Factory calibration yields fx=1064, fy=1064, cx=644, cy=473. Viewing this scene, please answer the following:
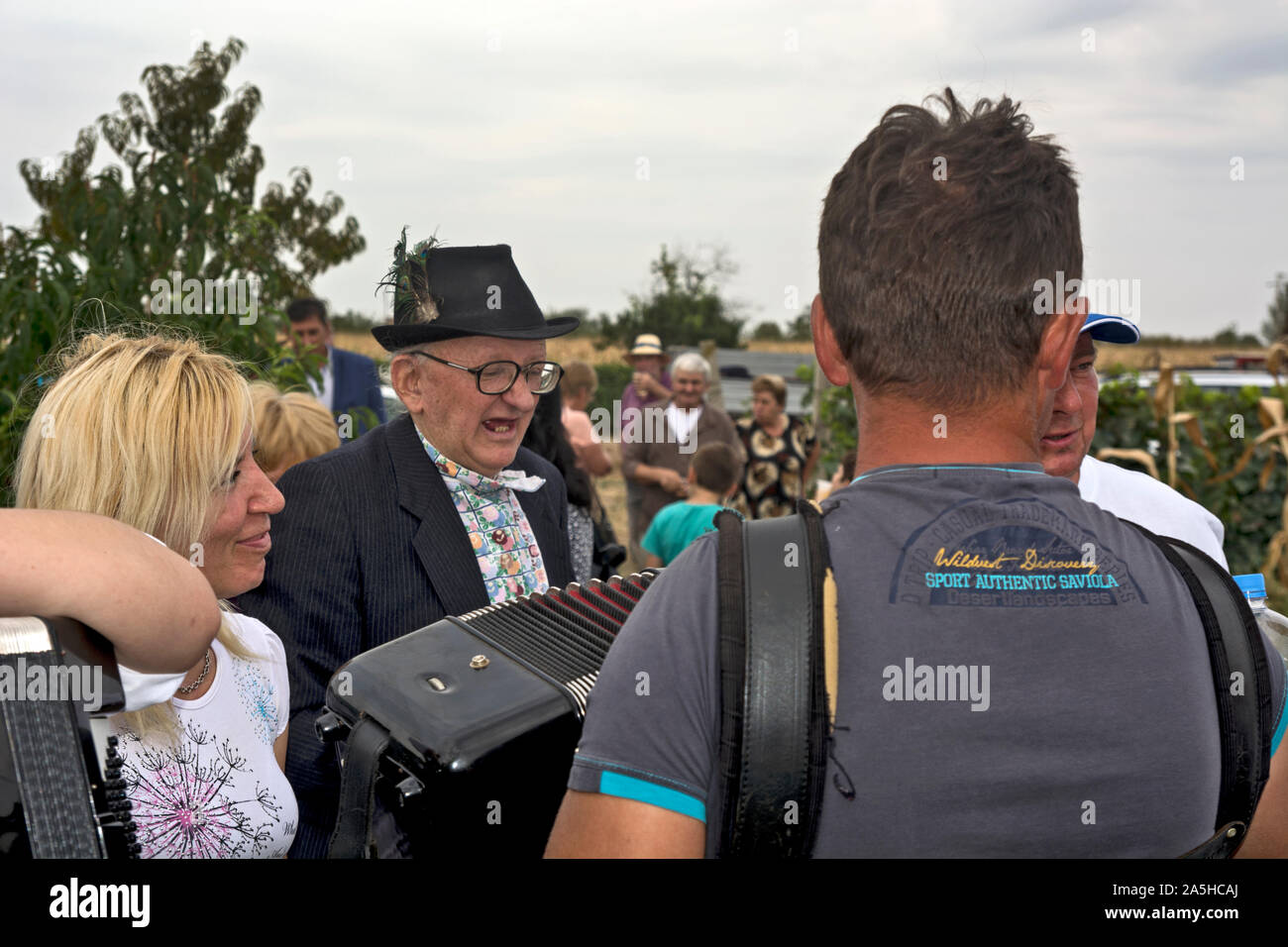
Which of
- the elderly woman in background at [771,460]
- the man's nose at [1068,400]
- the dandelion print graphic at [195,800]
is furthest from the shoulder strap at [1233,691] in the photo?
the elderly woman in background at [771,460]

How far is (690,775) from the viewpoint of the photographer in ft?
3.84

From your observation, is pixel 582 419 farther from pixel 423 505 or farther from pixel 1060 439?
pixel 1060 439

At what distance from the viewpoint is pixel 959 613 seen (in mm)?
1178

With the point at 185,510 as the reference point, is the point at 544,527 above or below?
below

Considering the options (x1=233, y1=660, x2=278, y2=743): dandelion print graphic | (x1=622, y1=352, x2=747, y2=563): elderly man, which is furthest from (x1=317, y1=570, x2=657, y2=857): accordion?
(x1=622, y1=352, x2=747, y2=563): elderly man

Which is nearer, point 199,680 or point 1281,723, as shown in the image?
point 1281,723

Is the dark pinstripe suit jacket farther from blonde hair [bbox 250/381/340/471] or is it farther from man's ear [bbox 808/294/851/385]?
man's ear [bbox 808/294/851/385]

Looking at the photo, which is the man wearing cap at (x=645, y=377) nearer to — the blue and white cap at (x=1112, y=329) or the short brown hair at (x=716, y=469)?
the short brown hair at (x=716, y=469)

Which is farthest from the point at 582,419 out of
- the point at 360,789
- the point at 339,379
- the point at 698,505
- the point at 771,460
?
the point at 360,789

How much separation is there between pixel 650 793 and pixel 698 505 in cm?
415

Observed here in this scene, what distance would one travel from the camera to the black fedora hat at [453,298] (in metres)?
3.00

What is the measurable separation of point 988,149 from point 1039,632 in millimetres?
586
